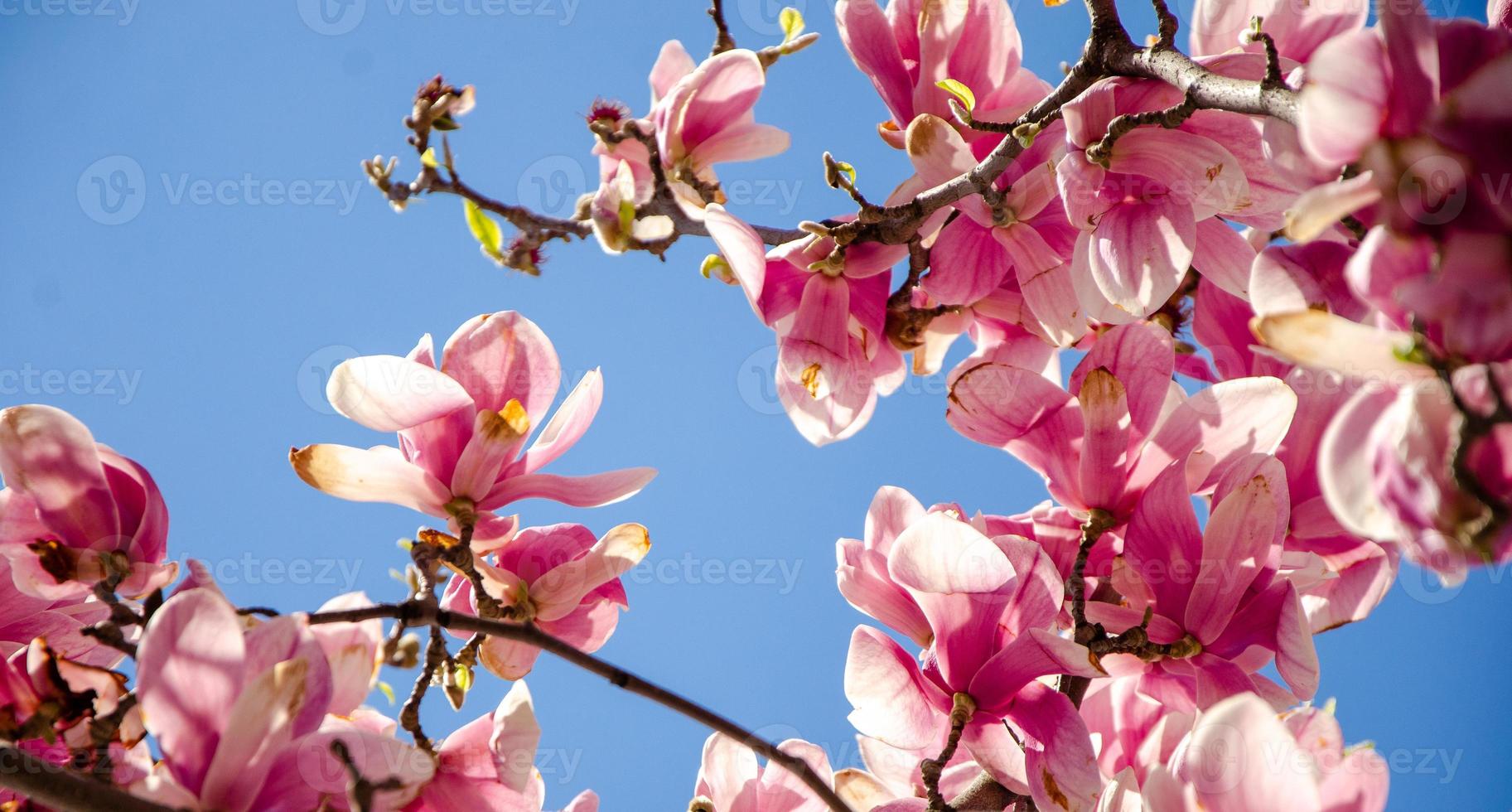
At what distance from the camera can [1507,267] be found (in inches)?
12.1

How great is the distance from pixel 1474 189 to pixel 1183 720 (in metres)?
0.38

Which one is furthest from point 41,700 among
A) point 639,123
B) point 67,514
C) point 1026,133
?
point 1026,133

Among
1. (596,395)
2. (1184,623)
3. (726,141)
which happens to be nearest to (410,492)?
(596,395)

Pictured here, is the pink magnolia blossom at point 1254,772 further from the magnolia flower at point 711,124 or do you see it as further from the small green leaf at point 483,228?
the small green leaf at point 483,228

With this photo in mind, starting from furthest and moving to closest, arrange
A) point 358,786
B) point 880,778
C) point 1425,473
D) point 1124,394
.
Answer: point 880,778
point 1124,394
point 358,786
point 1425,473

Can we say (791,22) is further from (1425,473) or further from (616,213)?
(1425,473)

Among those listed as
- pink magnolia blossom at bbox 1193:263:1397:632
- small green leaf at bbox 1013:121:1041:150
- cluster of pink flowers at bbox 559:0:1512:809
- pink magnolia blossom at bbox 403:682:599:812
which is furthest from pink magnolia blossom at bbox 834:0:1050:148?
pink magnolia blossom at bbox 403:682:599:812

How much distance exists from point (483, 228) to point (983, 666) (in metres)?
0.43

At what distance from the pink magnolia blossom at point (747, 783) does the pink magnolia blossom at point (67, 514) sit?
1.16 feet

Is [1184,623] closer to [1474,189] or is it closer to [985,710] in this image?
[985,710]

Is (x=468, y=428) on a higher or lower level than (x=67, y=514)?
higher

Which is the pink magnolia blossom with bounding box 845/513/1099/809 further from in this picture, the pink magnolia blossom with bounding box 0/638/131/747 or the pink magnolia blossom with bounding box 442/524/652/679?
the pink magnolia blossom with bounding box 0/638/131/747

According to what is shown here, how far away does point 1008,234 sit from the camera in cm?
70

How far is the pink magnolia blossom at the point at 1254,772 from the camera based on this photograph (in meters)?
0.43
